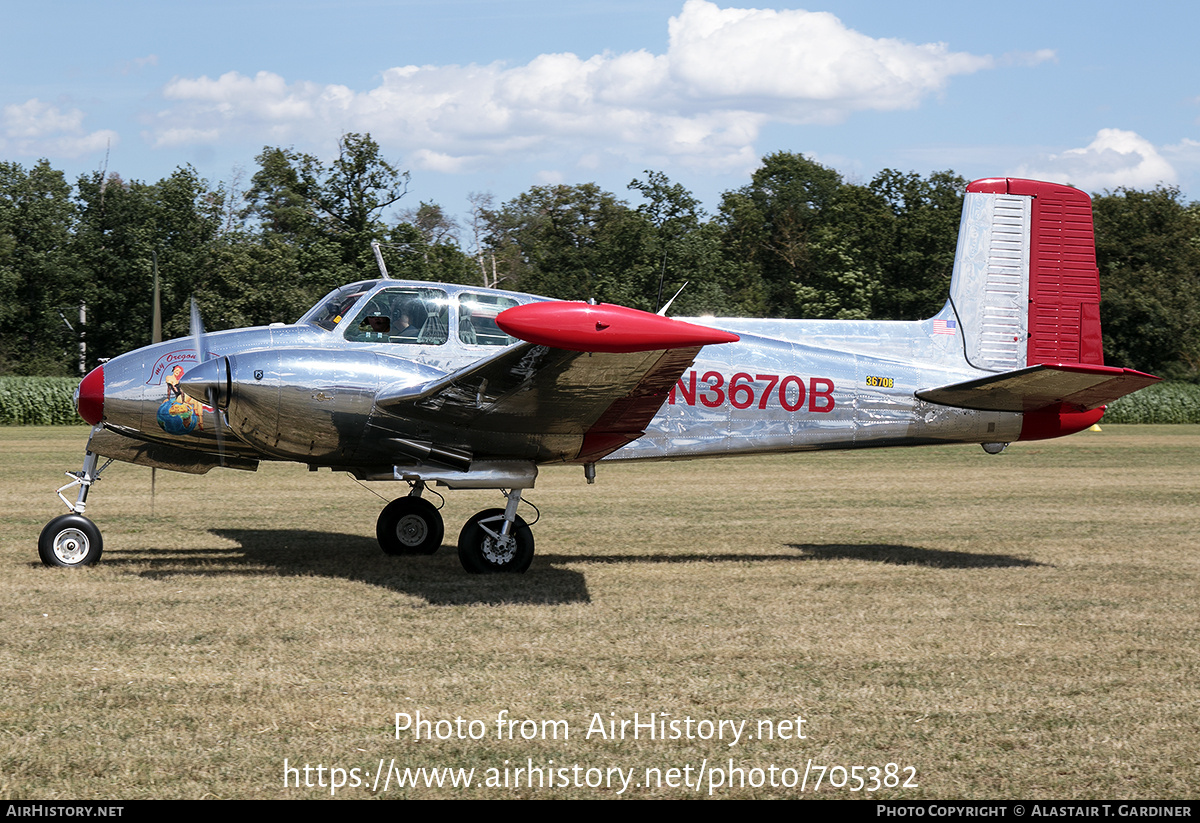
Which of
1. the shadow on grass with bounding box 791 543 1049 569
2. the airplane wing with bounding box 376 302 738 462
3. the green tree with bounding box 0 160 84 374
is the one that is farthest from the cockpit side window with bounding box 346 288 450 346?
the green tree with bounding box 0 160 84 374

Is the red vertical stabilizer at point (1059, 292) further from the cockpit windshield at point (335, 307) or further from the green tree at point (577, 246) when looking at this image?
the green tree at point (577, 246)

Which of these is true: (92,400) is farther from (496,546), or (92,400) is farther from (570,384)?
(570,384)

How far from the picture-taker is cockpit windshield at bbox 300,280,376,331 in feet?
31.7

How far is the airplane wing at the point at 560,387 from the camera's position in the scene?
732 cm

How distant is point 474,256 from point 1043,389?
50734 mm

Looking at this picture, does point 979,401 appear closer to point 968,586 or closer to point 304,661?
point 968,586

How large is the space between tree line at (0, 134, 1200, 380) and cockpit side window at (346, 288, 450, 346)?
28356 mm

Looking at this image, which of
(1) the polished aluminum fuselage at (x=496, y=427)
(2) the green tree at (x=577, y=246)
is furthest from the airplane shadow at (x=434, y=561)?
(2) the green tree at (x=577, y=246)

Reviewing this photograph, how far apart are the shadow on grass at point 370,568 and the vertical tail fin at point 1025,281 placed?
15.9ft

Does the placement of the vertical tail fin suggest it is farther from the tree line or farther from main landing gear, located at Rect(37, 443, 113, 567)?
the tree line

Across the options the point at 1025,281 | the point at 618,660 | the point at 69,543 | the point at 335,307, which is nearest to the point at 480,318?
the point at 335,307

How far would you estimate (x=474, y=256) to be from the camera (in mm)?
59000

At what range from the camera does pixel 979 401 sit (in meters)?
10.5
